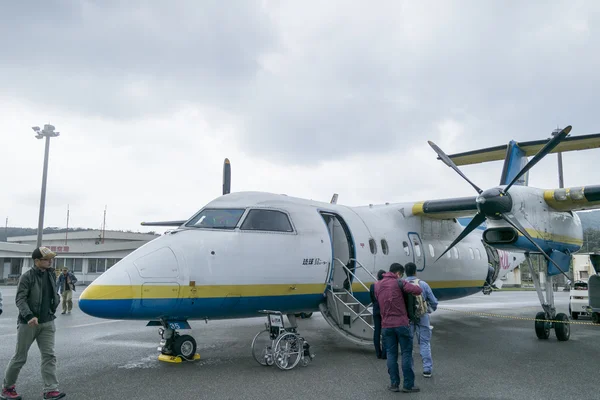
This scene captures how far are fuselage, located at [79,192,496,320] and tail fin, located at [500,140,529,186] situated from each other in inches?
121

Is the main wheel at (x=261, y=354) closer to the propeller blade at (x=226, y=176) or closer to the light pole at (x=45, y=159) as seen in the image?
the propeller blade at (x=226, y=176)

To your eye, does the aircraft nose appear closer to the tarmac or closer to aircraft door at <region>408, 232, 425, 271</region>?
the tarmac

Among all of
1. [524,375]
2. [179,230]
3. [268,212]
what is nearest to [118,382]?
[179,230]

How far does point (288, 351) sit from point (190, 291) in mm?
1943

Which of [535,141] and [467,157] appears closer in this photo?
[535,141]

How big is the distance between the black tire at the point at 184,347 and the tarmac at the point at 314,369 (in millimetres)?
161

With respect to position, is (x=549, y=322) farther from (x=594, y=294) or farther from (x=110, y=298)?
(x=110, y=298)

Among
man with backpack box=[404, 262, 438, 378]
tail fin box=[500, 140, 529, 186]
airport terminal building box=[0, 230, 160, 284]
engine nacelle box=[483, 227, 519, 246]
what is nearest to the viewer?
man with backpack box=[404, 262, 438, 378]

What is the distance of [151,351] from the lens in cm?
912

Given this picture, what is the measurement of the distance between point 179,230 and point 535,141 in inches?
371

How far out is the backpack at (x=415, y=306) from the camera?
659cm

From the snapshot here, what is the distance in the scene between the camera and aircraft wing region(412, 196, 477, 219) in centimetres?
1170

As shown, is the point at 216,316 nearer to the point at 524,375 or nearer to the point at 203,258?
the point at 203,258

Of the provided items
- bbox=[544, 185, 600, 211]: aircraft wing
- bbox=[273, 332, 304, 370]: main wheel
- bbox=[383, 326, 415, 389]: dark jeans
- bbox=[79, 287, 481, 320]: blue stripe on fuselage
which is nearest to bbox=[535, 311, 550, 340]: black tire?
bbox=[544, 185, 600, 211]: aircraft wing
